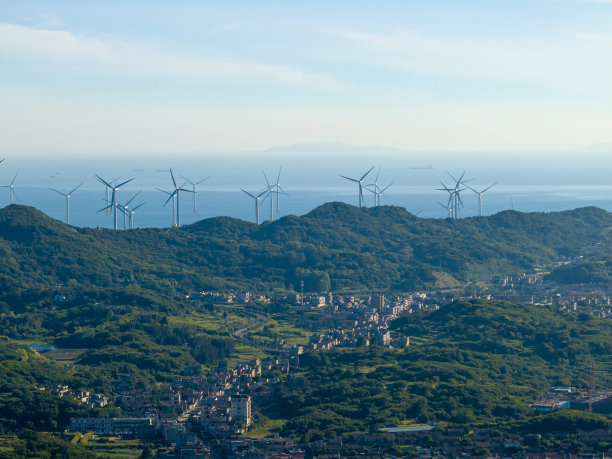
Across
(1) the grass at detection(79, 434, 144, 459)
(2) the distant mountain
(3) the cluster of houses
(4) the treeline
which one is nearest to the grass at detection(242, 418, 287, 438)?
(4) the treeline

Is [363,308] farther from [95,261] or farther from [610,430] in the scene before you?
[610,430]

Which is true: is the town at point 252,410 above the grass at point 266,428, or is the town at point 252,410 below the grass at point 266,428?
above

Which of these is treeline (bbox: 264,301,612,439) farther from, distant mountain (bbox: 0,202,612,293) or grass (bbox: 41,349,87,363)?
distant mountain (bbox: 0,202,612,293)

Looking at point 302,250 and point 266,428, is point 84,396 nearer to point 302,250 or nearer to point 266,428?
point 266,428

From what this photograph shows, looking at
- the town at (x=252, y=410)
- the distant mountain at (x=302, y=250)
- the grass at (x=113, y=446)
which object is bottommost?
the grass at (x=113, y=446)

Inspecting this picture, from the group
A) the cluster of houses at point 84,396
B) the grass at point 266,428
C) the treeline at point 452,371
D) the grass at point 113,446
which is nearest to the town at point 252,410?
the cluster of houses at point 84,396

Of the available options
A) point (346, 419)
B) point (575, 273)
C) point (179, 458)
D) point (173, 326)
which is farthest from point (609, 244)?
point (179, 458)

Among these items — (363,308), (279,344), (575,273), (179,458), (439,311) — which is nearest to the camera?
(179,458)

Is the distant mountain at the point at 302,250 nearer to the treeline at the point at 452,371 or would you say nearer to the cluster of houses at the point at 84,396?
the treeline at the point at 452,371

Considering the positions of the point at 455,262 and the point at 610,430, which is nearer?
the point at 610,430
